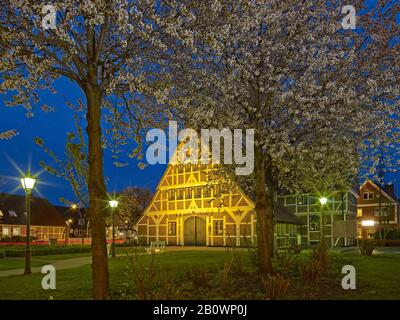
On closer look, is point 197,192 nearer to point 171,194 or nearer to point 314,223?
point 171,194

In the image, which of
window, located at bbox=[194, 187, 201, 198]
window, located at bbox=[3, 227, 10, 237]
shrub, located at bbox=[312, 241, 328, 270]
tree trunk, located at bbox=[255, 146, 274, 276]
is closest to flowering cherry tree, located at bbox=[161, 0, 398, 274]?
tree trunk, located at bbox=[255, 146, 274, 276]

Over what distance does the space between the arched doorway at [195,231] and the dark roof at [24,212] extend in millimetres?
32635

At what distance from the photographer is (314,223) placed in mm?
54938

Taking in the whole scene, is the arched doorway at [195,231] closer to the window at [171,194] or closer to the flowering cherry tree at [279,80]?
the window at [171,194]

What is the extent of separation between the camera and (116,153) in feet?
49.6

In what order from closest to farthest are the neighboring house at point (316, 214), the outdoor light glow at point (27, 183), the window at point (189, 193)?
the outdoor light glow at point (27, 183) → the window at point (189, 193) → the neighboring house at point (316, 214)

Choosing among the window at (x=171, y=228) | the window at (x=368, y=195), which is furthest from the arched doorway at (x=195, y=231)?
the window at (x=368, y=195)

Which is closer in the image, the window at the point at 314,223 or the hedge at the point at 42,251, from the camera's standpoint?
the hedge at the point at 42,251

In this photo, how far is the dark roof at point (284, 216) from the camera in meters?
48.2

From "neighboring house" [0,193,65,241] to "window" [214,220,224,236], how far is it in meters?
34.9

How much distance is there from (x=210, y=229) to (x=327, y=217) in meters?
15.4
